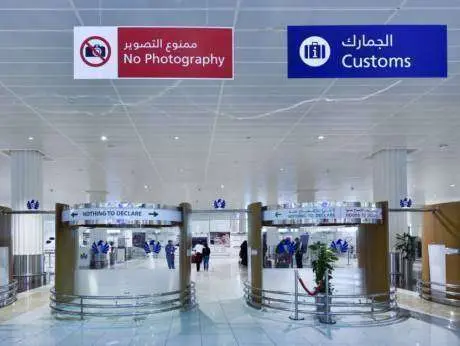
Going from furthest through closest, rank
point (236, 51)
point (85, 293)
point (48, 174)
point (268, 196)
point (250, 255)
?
point (268, 196) < point (48, 174) < point (250, 255) < point (85, 293) < point (236, 51)

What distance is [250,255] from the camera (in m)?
12.4

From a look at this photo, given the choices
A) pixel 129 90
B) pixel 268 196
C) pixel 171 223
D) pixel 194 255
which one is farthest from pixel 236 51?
pixel 268 196

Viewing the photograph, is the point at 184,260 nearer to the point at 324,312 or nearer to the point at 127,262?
the point at 127,262

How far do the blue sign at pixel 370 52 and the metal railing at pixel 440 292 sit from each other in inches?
309

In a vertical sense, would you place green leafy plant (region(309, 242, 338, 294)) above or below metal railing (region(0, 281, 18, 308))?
above

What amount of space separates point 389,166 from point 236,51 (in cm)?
1056

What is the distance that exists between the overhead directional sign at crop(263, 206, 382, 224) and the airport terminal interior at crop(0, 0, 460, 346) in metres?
0.03

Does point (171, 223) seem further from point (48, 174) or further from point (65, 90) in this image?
point (48, 174)

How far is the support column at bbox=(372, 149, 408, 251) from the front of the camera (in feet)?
55.9

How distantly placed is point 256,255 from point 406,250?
7241 millimetres

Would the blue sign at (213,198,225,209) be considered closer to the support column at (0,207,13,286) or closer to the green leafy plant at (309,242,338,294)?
the green leafy plant at (309,242,338,294)

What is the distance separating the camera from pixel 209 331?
9398 mm

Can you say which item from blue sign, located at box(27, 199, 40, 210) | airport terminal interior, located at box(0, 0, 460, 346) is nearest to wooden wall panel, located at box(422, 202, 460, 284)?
airport terminal interior, located at box(0, 0, 460, 346)

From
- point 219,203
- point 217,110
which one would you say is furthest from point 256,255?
point 217,110
